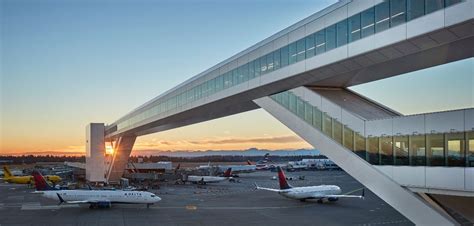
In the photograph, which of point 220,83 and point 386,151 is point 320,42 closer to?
point 386,151

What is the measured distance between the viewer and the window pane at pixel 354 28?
2189 centimetres

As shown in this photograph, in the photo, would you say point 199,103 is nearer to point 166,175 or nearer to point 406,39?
point 406,39

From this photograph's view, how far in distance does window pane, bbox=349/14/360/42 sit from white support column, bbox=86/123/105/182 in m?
84.5

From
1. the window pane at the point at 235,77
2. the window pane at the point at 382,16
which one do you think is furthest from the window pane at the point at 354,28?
the window pane at the point at 235,77

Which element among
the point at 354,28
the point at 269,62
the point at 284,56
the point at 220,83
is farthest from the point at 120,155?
the point at 354,28

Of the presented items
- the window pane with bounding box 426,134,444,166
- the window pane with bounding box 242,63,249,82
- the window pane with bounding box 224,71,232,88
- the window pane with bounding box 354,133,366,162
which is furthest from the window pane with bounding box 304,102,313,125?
the window pane with bounding box 224,71,232,88

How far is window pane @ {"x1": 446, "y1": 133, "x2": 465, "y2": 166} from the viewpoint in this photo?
60.8 ft

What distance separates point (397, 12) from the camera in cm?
1962

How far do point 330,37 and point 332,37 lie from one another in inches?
7.9

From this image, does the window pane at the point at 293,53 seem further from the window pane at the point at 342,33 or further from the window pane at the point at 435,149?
the window pane at the point at 435,149

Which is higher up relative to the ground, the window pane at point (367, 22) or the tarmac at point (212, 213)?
the window pane at point (367, 22)

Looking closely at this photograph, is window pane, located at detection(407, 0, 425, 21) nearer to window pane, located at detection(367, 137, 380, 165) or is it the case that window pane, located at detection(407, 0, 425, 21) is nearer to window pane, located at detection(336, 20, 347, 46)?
window pane, located at detection(336, 20, 347, 46)

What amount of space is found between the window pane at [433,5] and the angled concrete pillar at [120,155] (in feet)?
261

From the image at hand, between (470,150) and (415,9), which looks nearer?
(470,150)
